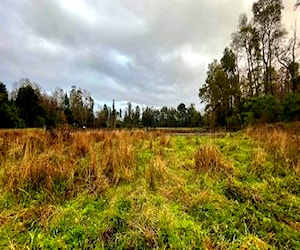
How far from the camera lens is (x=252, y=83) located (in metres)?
27.0

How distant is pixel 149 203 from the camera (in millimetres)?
3391

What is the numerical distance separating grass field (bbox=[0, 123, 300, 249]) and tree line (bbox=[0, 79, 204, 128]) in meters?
21.6

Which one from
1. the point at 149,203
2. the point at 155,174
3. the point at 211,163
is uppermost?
the point at 211,163

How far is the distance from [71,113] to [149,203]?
5287 cm

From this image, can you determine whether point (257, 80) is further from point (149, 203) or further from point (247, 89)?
point (149, 203)

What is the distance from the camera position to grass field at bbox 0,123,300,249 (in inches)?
109

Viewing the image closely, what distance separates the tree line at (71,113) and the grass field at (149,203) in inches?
849

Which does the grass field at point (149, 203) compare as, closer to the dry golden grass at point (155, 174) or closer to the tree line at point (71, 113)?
the dry golden grass at point (155, 174)

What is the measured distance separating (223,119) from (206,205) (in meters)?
29.8

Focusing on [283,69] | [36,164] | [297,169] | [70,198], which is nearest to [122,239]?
[70,198]

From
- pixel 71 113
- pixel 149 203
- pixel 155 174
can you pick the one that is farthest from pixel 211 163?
pixel 71 113

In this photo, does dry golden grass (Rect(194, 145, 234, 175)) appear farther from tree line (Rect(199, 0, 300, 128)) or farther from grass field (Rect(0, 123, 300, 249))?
tree line (Rect(199, 0, 300, 128))

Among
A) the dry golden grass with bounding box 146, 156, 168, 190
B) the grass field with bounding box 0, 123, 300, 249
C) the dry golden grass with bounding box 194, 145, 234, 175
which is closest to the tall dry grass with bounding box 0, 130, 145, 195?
the grass field with bounding box 0, 123, 300, 249

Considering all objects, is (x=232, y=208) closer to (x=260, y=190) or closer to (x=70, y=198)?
(x=260, y=190)
